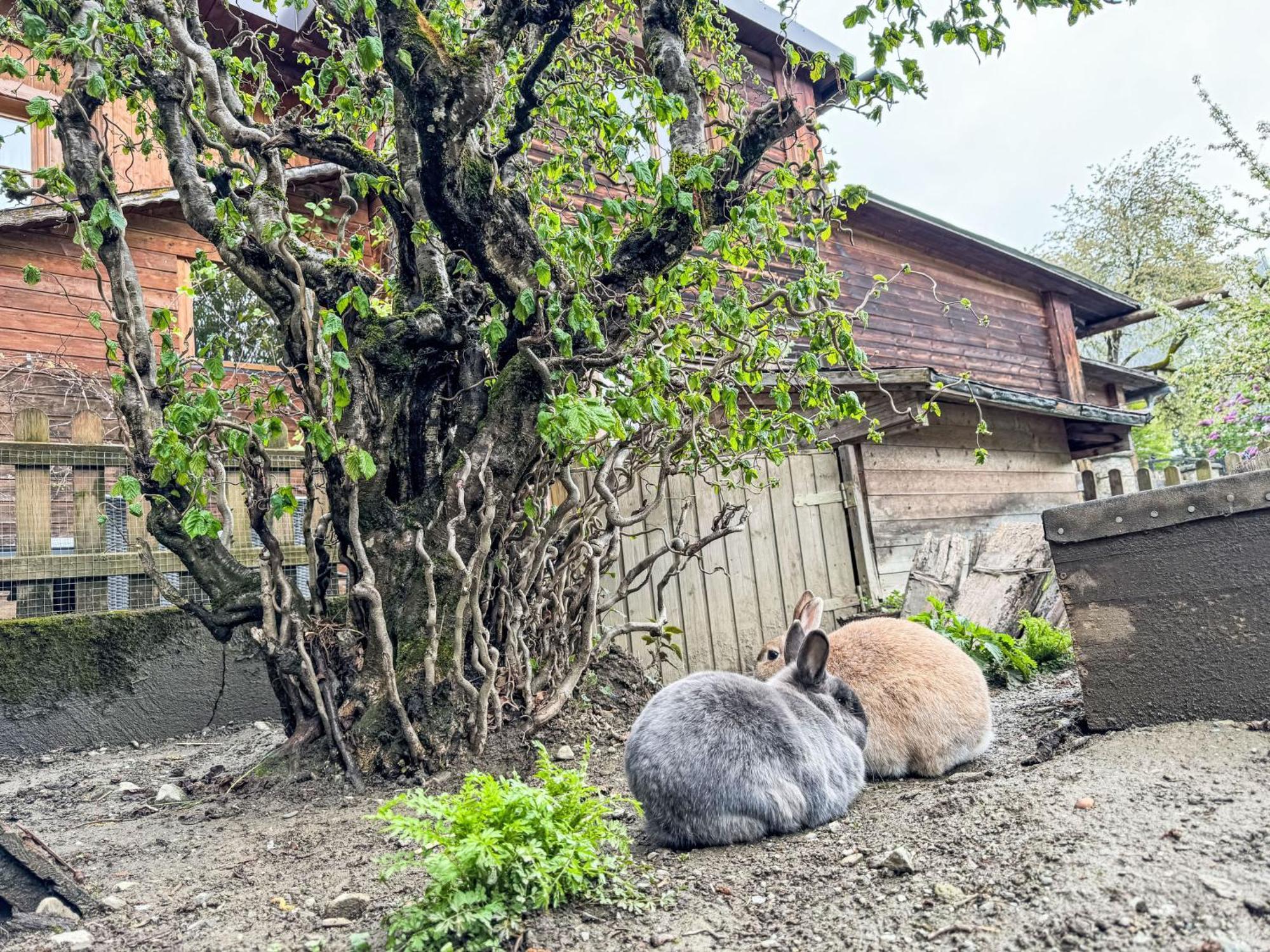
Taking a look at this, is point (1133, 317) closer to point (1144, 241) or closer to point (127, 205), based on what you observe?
point (1144, 241)

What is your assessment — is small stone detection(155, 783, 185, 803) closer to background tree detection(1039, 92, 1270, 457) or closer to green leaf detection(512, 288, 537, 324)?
green leaf detection(512, 288, 537, 324)

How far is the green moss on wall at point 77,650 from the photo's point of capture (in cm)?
412

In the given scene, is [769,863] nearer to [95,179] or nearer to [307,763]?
[307,763]

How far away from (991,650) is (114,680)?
5.20 meters

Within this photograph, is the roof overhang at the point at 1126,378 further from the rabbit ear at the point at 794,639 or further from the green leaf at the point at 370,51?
A: the green leaf at the point at 370,51

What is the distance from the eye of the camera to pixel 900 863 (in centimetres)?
212

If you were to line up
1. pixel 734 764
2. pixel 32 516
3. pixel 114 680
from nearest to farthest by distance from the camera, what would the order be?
pixel 734 764, pixel 32 516, pixel 114 680

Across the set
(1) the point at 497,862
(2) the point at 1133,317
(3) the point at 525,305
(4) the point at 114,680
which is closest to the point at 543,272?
(3) the point at 525,305

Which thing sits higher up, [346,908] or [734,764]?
[734,764]

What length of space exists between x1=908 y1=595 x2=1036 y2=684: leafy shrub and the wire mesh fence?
13.2ft

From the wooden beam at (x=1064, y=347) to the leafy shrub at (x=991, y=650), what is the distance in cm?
1128

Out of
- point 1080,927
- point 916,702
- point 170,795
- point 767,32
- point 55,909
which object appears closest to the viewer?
point 1080,927

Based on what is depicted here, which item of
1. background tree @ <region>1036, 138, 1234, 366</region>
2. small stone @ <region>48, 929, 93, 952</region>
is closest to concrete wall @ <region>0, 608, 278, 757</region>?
small stone @ <region>48, 929, 93, 952</region>

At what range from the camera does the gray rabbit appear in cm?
250
